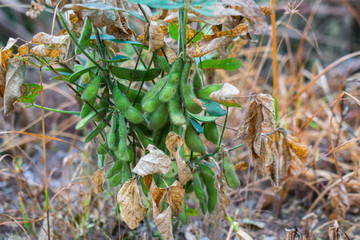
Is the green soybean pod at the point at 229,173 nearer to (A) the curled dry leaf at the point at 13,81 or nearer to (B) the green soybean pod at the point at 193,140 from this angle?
(B) the green soybean pod at the point at 193,140

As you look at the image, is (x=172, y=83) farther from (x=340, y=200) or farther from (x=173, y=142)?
(x=340, y=200)

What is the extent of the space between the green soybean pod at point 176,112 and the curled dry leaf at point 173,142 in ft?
0.11

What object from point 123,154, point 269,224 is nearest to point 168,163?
point 123,154

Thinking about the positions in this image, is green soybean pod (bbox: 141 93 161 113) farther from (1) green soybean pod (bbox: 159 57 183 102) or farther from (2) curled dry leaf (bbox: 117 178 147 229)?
(2) curled dry leaf (bbox: 117 178 147 229)

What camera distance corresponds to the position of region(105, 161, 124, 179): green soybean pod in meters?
0.77

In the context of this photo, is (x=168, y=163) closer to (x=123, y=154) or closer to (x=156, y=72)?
(x=123, y=154)

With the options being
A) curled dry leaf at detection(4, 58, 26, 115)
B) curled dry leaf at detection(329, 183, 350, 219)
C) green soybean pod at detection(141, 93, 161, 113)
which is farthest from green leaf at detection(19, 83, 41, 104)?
curled dry leaf at detection(329, 183, 350, 219)


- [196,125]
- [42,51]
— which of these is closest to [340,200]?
[196,125]

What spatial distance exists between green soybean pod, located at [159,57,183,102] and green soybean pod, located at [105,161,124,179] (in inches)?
8.3

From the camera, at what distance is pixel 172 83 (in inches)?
26.1

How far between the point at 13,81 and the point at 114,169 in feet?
0.95

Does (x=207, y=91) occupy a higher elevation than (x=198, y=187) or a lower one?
higher

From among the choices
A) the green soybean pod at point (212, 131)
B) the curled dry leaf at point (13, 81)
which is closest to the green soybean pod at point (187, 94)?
the green soybean pod at point (212, 131)

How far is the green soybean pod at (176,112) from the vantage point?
0.64 m
